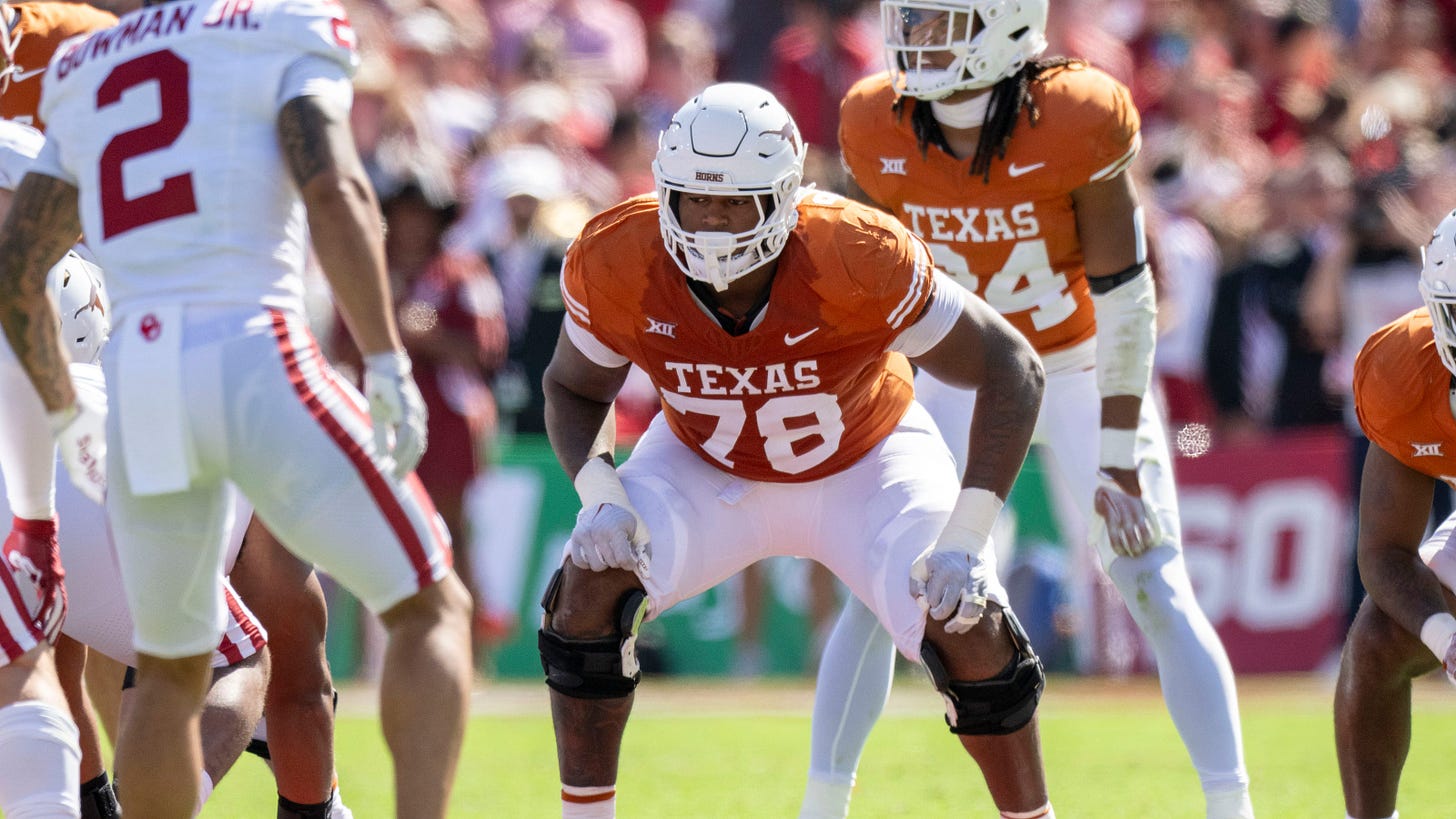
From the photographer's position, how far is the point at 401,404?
3514 mm

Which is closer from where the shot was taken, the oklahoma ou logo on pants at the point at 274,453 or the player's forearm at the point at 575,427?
the oklahoma ou logo on pants at the point at 274,453

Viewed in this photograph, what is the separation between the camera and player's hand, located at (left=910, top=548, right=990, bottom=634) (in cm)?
416

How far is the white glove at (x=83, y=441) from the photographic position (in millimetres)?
3867

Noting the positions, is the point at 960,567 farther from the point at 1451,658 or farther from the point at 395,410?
the point at 395,410

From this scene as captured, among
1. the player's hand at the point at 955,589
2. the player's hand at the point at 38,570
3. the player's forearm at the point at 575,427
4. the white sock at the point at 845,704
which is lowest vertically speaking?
the white sock at the point at 845,704

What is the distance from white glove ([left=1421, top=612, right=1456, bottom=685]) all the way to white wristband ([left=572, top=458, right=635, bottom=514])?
1.82m

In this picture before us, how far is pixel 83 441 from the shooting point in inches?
154

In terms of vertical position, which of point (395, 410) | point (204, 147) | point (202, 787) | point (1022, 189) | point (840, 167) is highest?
point (204, 147)

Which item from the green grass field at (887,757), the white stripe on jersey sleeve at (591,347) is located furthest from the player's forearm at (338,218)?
the green grass field at (887,757)

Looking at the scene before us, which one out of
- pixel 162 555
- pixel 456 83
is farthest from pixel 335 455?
pixel 456 83

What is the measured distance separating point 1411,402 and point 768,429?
1477 millimetres

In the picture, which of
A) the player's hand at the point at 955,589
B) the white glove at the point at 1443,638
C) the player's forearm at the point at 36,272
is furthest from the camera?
the white glove at the point at 1443,638

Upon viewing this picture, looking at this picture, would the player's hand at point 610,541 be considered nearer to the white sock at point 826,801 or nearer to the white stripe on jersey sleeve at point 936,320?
the white stripe on jersey sleeve at point 936,320

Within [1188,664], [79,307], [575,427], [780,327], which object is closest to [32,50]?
[79,307]
